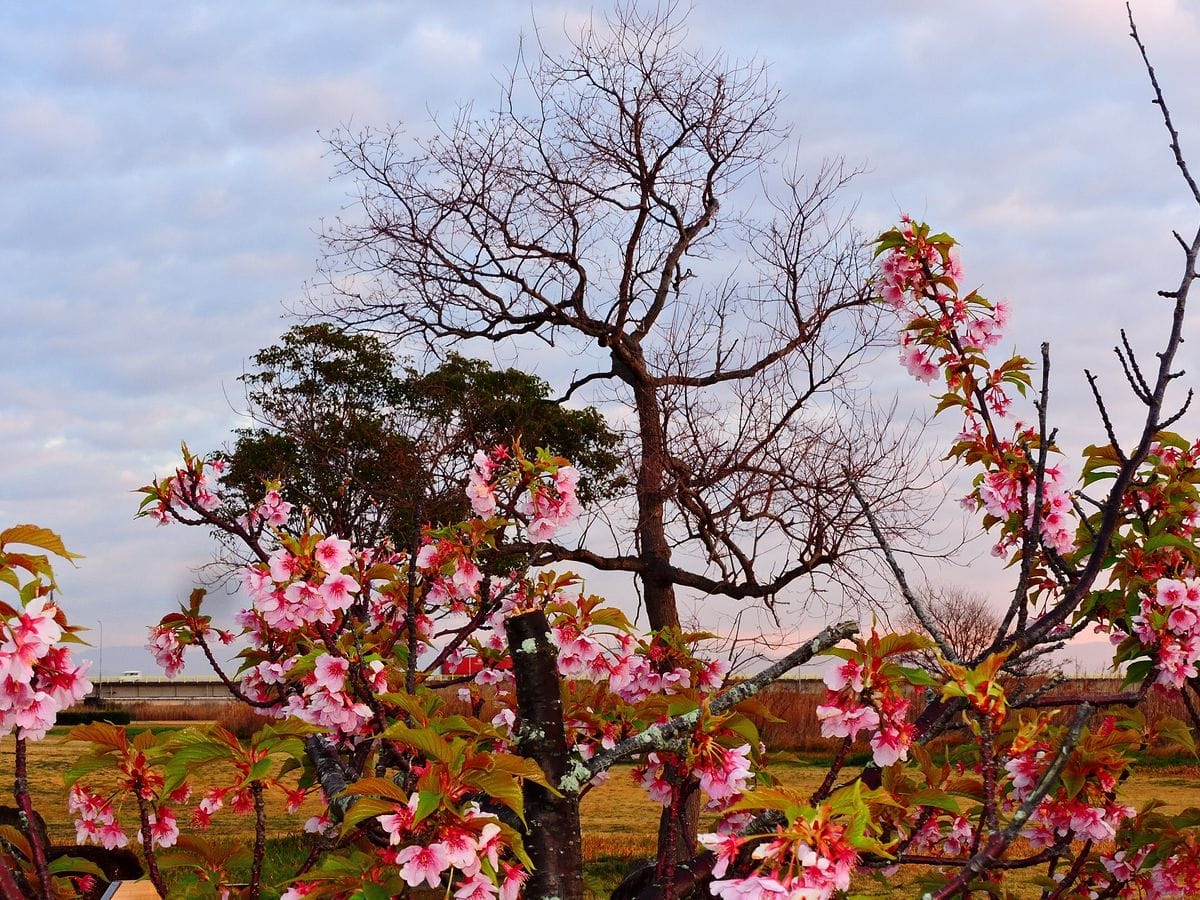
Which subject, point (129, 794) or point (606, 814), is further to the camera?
point (606, 814)

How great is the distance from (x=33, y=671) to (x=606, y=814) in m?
10.3

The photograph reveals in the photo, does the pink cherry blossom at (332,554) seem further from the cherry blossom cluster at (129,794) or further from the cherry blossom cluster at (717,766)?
the cherry blossom cluster at (717,766)

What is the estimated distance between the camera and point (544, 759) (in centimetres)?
213

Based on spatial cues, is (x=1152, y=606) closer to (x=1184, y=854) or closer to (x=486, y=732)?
(x=1184, y=854)

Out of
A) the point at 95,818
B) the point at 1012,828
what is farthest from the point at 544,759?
the point at 95,818

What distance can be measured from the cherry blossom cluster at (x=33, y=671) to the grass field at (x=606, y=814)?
17.6 feet

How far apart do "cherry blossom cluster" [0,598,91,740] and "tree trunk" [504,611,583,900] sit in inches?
33.7

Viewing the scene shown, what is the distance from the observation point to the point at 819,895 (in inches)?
54.4

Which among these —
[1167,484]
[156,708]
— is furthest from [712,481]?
[156,708]

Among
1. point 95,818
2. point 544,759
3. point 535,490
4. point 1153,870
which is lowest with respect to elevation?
point 1153,870

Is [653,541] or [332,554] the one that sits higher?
[653,541]

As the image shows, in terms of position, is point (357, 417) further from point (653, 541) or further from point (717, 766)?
point (717, 766)

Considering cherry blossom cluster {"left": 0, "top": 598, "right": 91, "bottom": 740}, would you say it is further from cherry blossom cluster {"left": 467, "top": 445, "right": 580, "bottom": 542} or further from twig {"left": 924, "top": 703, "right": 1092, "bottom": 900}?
twig {"left": 924, "top": 703, "right": 1092, "bottom": 900}

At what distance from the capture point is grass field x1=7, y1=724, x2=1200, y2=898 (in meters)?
8.45
